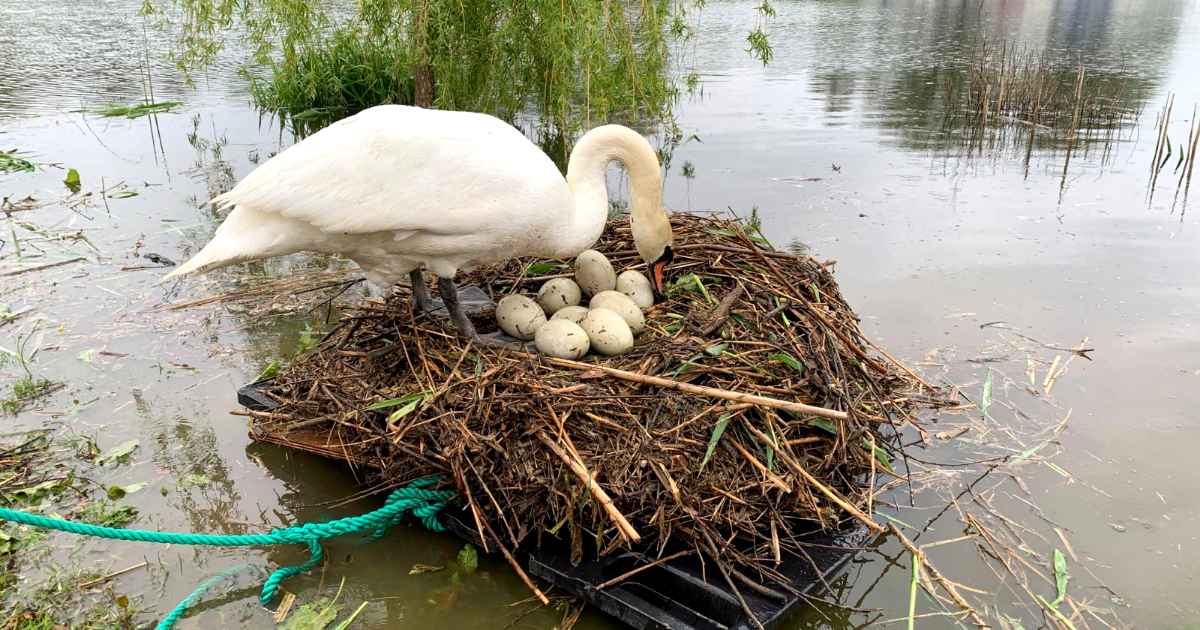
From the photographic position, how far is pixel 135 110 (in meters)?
12.5

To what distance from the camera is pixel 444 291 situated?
4.70 meters

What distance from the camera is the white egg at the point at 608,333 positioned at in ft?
14.3

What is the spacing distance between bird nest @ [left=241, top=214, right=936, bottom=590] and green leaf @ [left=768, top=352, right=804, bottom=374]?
0.05 ft

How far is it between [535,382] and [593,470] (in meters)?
0.55

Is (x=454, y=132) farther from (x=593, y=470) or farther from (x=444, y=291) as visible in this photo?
(x=593, y=470)

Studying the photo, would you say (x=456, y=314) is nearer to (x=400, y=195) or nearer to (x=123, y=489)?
(x=400, y=195)

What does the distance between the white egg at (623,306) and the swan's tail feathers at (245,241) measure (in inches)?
65.1

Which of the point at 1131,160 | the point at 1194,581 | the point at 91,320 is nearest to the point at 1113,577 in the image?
the point at 1194,581

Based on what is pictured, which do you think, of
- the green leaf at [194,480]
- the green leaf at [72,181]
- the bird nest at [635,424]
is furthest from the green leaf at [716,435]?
the green leaf at [72,181]

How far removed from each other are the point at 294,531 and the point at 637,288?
2.29m

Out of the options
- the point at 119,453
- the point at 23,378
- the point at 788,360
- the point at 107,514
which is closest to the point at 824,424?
the point at 788,360

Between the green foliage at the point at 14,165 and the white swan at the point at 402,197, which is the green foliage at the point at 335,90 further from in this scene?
the white swan at the point at 402,197

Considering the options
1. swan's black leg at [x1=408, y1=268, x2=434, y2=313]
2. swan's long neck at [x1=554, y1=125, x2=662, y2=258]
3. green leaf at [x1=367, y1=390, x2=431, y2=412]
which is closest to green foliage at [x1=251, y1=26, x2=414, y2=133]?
swan's black leg at [x1=408, y1=268, x2=434, y2=313]

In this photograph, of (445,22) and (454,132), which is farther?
(445,22)
